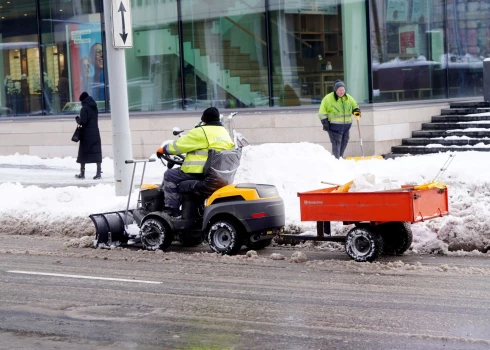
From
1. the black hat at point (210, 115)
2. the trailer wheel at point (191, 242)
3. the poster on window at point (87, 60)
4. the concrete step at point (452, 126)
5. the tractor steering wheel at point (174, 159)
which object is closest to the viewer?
the black hat at point (210, 115)

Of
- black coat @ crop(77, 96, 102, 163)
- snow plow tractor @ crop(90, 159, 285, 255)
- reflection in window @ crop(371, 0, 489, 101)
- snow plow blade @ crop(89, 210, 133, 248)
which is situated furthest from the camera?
reflection in window @ crop(371, 0, 489, 101)

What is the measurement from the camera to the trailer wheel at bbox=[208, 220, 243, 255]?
36.6 ft

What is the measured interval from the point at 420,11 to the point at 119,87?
10619 millimetres

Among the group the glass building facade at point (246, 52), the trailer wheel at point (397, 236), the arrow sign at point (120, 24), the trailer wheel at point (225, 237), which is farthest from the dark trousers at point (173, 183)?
the glass building facade at point (246, 52)

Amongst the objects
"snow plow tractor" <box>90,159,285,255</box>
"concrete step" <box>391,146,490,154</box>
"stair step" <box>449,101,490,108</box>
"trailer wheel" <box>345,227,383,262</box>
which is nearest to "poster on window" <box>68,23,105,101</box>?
"concrete step" <box>391,146,490,154</box>

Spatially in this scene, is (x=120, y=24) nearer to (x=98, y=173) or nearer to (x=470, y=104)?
(x=98, y=173)

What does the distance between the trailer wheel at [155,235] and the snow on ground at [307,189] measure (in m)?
2.08

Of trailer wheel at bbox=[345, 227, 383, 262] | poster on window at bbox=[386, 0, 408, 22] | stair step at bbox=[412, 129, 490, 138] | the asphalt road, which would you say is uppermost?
poster on window at bbox=[386, 0, 408, 22]

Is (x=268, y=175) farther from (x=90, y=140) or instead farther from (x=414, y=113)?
(x=414, y=113)

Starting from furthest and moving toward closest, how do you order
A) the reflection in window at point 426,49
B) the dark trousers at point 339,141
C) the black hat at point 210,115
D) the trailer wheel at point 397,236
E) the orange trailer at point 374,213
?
the reflection in window at point 426,49, the dark trousers at point 339,141, the black hat at point 210,115, the trailer wheel at point 397,236, the orange trailer at point 374,213

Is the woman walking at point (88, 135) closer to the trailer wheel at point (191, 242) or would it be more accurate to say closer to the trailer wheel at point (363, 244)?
the trailer wheel at point (191, 242)

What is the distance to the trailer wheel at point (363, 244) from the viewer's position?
34.0 feet

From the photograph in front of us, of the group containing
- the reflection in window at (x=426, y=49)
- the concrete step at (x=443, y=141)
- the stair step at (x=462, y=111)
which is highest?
the reflection in window at (x=426, y=49)

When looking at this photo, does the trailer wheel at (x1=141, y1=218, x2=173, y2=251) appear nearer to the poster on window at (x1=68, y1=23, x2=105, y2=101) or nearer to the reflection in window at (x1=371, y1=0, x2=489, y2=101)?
the reflection in window at (x1=371, y1=0, x2=489, y2=101)
